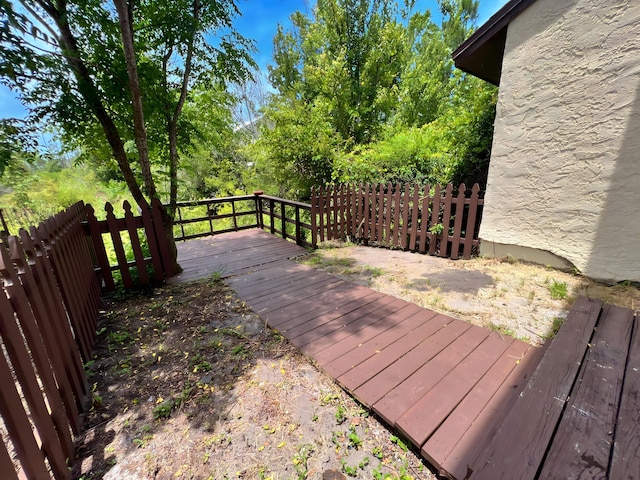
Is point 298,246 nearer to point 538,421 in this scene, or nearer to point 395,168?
point 395,168

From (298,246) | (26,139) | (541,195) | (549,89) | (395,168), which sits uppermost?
(549,89)

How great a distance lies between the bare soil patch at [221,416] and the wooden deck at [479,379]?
0.16m

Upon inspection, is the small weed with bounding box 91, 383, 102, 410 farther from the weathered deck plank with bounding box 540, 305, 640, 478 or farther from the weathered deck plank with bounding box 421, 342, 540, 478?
the weathered deck plank with bounding box 540, 305, 640, 478

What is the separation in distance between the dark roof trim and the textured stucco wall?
0.46 feet

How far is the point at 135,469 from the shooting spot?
4.93 ft

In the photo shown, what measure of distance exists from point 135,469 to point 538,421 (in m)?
1.98

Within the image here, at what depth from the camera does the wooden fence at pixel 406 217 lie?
173 inches

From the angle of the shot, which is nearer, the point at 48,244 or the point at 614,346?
the point at 614,346

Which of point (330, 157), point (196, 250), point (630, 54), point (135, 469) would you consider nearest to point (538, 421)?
point (135, 469)

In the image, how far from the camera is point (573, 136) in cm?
335

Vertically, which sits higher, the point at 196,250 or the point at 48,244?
the point at 48,244

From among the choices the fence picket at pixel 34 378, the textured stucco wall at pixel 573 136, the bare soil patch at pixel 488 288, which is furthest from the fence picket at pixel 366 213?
the fence picket at pixel 34 378

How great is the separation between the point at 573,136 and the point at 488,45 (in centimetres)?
201

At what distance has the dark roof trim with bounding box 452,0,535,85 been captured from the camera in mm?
3684
